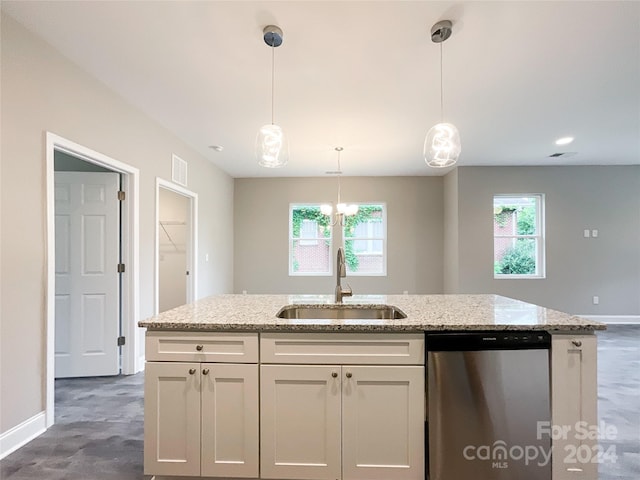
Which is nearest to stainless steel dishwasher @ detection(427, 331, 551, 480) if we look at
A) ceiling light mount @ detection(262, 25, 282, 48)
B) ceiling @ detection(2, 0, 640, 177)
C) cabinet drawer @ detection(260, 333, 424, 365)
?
cabinet drawer @ detection(260, 333, 424, 365)

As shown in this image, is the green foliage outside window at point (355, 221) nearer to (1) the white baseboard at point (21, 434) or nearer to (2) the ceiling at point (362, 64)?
(2) the ceiling at point (362, 64)

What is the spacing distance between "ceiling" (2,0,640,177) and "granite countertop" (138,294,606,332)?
5.64 feet

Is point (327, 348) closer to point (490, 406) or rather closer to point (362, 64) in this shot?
point (490, 406)

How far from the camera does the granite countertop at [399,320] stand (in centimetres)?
153

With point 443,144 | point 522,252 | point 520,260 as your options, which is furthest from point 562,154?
point 443,144

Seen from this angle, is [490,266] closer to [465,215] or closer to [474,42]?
[465,215]

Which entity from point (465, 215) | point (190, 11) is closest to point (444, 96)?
point (190, 11)

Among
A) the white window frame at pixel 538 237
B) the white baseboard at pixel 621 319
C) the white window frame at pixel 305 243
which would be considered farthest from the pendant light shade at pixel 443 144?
the white baseboard at pixel 621 319

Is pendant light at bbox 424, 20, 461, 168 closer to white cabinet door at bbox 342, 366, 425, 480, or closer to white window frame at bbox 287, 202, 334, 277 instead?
white cabinet door at bbox 342, 366, 425, 480

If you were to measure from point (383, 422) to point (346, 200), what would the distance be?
4.81 m

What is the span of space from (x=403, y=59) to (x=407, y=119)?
3.58 feet

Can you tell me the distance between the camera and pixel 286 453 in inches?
61.8

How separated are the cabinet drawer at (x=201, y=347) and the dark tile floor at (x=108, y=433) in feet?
2.59

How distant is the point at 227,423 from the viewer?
158 centimetres
